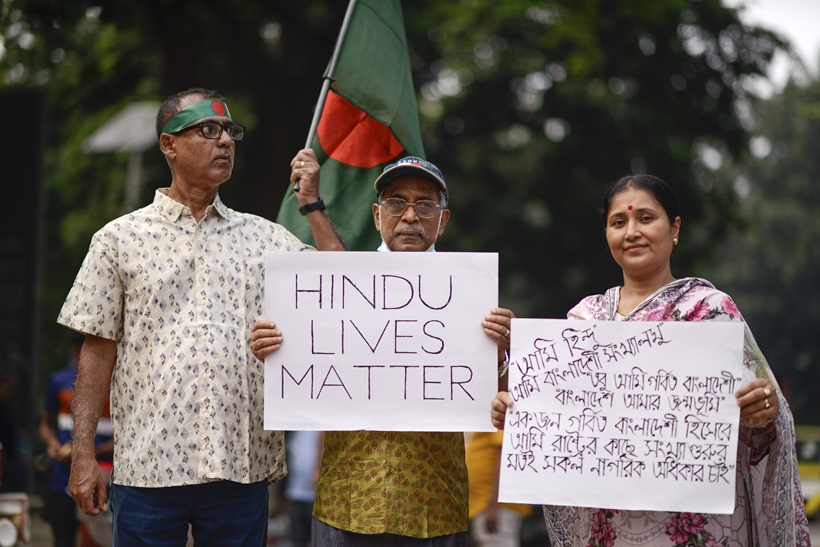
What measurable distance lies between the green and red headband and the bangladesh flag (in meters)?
1.22

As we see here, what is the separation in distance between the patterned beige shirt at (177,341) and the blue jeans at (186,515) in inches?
2.3

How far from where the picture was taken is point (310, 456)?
10195mm

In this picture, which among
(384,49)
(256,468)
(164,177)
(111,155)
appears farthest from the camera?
(111,155)

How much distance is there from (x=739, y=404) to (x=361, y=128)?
2524mm

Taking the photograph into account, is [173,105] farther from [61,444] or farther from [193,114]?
[61,444]

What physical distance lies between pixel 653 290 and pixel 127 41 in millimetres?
13476

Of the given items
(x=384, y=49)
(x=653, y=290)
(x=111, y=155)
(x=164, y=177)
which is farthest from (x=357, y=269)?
(x=111, y=155)

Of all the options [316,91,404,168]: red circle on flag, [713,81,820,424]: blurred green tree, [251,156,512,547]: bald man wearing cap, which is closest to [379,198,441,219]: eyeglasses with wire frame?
[251,156,512,547]: bald man wearing cap

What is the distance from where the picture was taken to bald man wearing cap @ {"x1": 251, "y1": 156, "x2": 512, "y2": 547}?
378cm

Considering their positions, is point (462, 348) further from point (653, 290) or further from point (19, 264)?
point (19, 264)

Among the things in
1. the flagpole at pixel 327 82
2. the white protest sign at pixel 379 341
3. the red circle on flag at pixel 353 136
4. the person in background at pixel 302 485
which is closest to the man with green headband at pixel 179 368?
the white protest sign at pixel 379 341

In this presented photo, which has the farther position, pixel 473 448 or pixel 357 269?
pixel 473 448

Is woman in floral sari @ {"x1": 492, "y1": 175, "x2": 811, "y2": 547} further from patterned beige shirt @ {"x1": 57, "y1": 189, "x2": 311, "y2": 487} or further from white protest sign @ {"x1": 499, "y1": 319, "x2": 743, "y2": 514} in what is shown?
patterned beige shirt @ {"x1": 57, "y1": 189, "x2": 311, "y2": 487}

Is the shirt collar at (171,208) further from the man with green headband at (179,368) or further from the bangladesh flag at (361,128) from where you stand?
the bangladesh flag at (361,128)
